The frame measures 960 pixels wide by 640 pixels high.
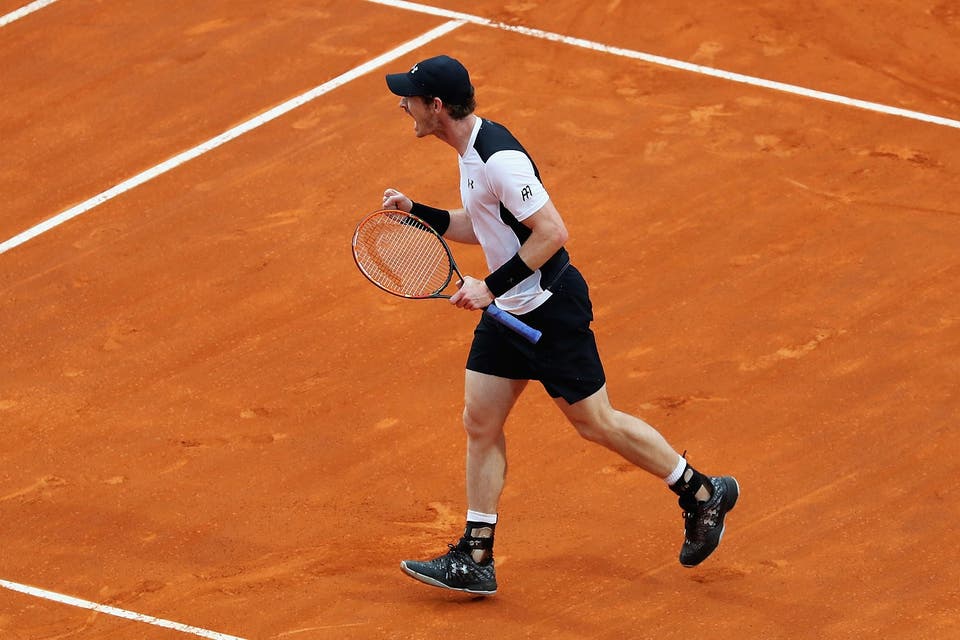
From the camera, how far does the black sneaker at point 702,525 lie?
24.5ft

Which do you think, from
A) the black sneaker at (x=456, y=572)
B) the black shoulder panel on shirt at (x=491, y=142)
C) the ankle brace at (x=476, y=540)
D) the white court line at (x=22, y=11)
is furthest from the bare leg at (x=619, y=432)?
the white court line at (x=22, y=11)

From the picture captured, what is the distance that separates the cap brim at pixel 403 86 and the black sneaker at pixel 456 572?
2.10 m

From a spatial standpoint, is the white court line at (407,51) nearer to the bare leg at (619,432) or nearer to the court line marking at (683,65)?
the court line marking at (683,65)

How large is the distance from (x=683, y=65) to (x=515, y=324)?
20.1 ft

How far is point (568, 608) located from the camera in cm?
738

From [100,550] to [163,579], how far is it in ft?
1.55

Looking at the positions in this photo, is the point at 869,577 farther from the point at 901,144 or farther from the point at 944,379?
the point at 901,144

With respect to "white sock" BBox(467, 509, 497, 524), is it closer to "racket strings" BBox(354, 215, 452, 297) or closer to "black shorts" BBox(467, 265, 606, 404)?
"black shorts" BBox(467, 265, 606, 404)

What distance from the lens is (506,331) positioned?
7.20 meters

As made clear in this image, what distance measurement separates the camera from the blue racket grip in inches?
280

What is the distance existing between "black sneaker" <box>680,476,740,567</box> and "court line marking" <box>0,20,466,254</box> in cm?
550

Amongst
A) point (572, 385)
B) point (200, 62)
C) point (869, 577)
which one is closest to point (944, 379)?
point (869, 577)

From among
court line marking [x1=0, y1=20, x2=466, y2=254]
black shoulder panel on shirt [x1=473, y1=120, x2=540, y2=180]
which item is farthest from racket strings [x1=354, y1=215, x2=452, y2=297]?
court line marking [x1=0, y1=20, x2=466, y2=254]

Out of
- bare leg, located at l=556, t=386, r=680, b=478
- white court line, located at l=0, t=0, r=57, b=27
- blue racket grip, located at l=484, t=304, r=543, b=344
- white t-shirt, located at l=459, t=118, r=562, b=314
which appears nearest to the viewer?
white t-shirt, located at l=459, t=118, r=562, b=314
